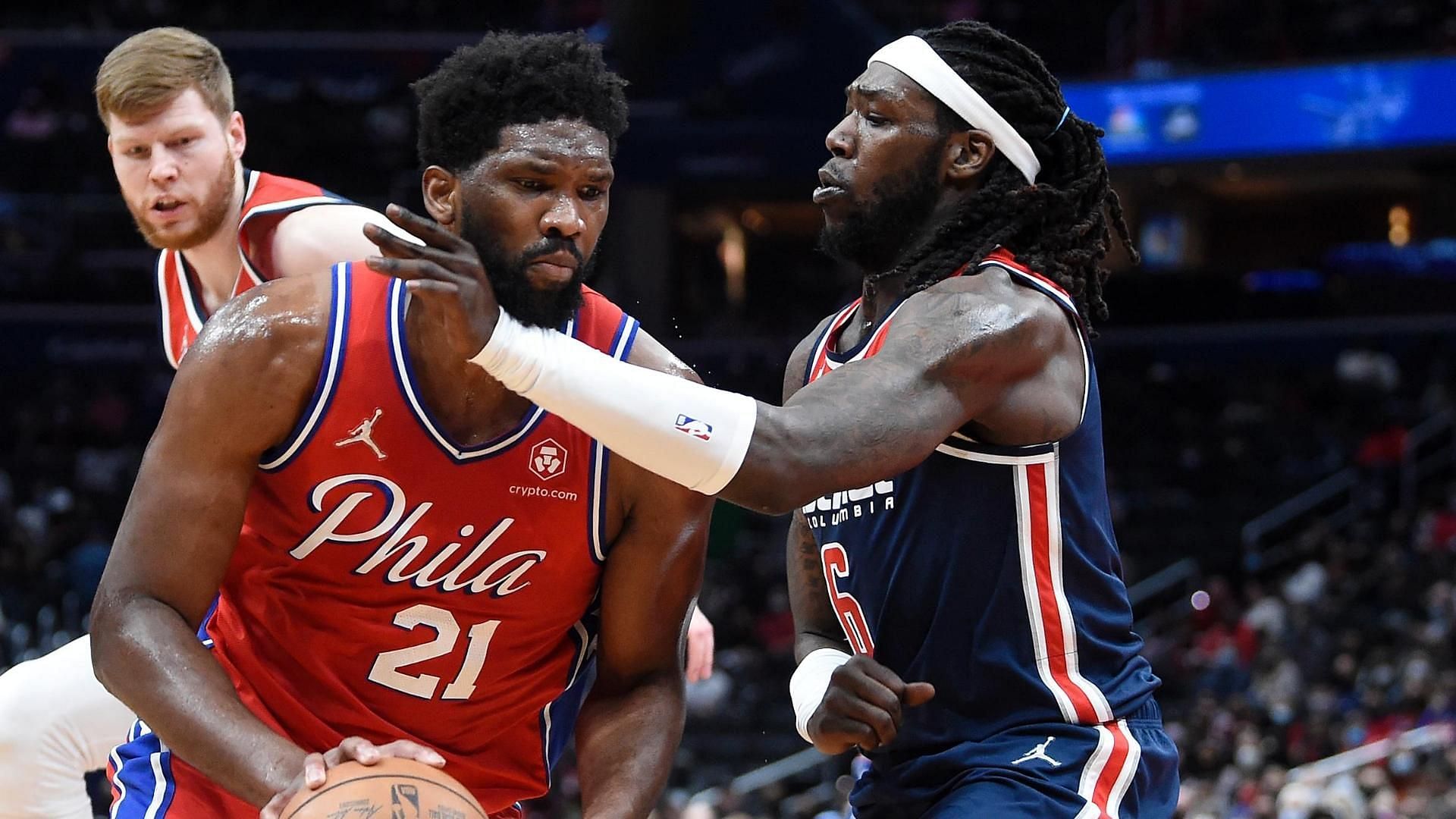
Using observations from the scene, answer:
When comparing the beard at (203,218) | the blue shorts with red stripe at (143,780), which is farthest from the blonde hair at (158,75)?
the blue shorts with red stripe at (143,780)

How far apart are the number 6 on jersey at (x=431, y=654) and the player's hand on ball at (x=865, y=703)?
2.25 feet

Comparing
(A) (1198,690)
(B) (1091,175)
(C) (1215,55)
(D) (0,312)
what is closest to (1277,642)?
(A) (1198,690)

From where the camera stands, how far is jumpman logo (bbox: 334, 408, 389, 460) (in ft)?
10.4

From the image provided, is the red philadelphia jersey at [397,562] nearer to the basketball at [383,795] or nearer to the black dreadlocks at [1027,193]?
the basketball at [383,795]

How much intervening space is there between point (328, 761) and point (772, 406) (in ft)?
3.19

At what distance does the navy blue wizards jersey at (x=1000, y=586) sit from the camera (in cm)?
329

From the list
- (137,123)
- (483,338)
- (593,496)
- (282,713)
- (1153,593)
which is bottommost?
(1153,593)

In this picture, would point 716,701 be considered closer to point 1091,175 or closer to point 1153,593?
point 1153,593

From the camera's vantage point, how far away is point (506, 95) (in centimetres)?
313

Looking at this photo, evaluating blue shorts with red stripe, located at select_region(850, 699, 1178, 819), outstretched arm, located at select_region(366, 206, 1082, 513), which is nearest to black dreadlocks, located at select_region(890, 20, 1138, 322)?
outstretched arm, located at select_region(366, 206, 1082, 513)

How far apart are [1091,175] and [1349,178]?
20508 mm

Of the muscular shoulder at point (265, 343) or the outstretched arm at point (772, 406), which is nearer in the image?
the outstretched arm at point (772, 406)

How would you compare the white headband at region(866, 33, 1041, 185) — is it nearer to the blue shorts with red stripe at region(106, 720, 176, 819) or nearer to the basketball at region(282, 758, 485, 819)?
the basketball at region(282, 758, 485, 819)

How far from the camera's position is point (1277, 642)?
14281mm
